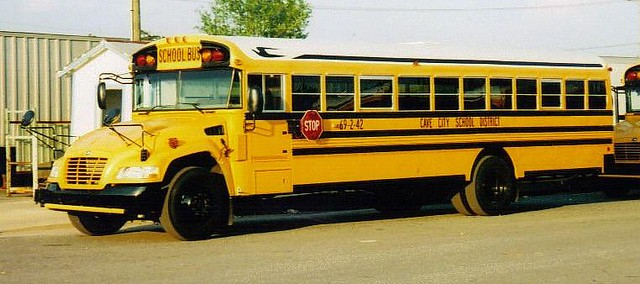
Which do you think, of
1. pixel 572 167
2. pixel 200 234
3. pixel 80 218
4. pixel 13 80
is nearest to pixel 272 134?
pixel 200 234

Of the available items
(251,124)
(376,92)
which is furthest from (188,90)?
(376,92)

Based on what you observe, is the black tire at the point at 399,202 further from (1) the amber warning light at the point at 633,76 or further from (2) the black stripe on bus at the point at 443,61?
(1) the amber warning light at the point at 633,76

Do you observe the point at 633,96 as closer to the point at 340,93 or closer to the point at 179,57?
the point at 340,93

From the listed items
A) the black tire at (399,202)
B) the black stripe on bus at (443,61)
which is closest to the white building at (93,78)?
the black tire at (399,202)

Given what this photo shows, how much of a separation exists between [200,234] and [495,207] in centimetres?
530

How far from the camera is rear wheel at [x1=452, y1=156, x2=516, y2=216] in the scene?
15672mm

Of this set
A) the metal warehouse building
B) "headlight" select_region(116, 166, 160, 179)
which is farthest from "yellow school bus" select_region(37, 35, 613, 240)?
the metal warehouse building

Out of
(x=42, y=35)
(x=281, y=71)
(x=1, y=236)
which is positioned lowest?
(x=1, y=236)

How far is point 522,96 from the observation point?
1619cm

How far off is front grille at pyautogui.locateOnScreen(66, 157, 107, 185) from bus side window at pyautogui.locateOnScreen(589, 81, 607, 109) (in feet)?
27.8

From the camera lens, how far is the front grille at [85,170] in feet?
39.8

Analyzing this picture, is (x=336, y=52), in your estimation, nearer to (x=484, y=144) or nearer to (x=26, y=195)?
(x=484, y=144)

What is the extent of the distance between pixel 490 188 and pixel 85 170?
6378 millimetres

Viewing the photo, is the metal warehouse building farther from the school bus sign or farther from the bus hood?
the bus hood
